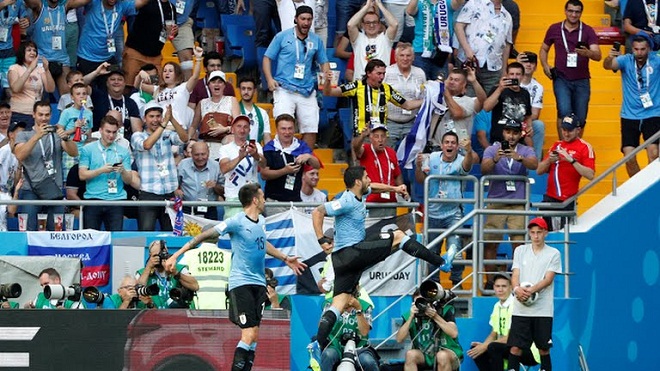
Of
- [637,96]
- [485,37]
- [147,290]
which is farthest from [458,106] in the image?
[147,290]

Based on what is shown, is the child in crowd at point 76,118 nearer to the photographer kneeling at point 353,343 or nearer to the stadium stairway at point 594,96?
the photographer kneeling at point 353,343

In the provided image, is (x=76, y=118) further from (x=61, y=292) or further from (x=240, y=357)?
(x=240, y=357)

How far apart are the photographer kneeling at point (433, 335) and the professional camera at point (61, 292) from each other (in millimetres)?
3694

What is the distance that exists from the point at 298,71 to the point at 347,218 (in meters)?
4.59

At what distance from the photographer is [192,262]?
60.0 feet

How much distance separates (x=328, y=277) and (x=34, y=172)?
12.7ft

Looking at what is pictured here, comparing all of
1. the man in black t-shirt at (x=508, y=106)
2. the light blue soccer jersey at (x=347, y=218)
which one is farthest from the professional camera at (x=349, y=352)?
the man in black t-shirt at (x=508, y=106)

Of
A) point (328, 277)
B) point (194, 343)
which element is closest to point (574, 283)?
point (328, 277)

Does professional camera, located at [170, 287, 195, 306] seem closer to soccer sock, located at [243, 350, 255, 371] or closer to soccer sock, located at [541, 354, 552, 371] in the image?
soccer sock, located at [243, 350, 255, 371]

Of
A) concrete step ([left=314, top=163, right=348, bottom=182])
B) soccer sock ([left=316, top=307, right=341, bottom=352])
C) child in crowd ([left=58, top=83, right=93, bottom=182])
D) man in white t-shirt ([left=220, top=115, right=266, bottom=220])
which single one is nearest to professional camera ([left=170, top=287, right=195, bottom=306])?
soccer sock ([left=316, top=307, right=341, bottom=352])

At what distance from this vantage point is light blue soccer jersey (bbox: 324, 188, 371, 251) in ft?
56.0

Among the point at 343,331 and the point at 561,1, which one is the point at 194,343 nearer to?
the point at 343,331

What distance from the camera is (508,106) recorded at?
21297mm

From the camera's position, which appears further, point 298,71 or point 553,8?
point 553,8
